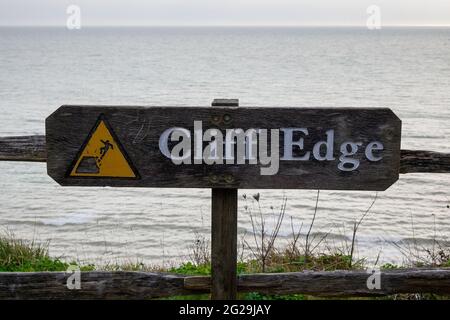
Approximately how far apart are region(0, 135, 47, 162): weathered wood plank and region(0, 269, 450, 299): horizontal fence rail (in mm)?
764

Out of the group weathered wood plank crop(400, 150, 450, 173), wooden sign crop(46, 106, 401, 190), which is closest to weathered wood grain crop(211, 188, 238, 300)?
wooden sign crop(46, 106, 401, 190)

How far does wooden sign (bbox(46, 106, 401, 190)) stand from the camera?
3.98 metres

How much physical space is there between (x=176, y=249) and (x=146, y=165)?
6.75 m

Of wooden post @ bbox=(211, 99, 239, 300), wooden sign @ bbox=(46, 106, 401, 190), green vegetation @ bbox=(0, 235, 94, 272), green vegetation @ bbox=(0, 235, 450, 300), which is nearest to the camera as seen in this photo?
wooden sign @ bbox=(46, 106, 401, 190)

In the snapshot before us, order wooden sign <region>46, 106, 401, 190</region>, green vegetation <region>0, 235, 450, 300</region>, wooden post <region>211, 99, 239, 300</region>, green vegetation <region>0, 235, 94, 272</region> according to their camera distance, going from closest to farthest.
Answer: wooden sign <region>46, 106, 401, 190</region> → wooden post <region>211, 99, 239, 300</region> → green vegetation <region>0, 235, 450, 300</region> → green vegetation <region>0, 235, 94, 272</region>

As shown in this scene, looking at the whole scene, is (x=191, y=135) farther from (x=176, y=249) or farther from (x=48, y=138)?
(x=176, y=249)

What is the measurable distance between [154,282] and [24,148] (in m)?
1.20

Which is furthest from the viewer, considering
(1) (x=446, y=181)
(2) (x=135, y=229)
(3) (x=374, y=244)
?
(1) (x=446, y=181)

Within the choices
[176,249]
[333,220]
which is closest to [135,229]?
[176,249]

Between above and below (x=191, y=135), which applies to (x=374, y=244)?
below

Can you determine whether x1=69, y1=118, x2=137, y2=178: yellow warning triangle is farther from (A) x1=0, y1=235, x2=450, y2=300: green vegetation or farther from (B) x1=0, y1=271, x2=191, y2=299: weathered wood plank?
(A) x1=0, y1=235, x2=450, y2=300: green vegetation

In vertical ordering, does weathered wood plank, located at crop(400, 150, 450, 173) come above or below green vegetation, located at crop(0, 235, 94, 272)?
above

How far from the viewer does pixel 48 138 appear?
13.4 ft
